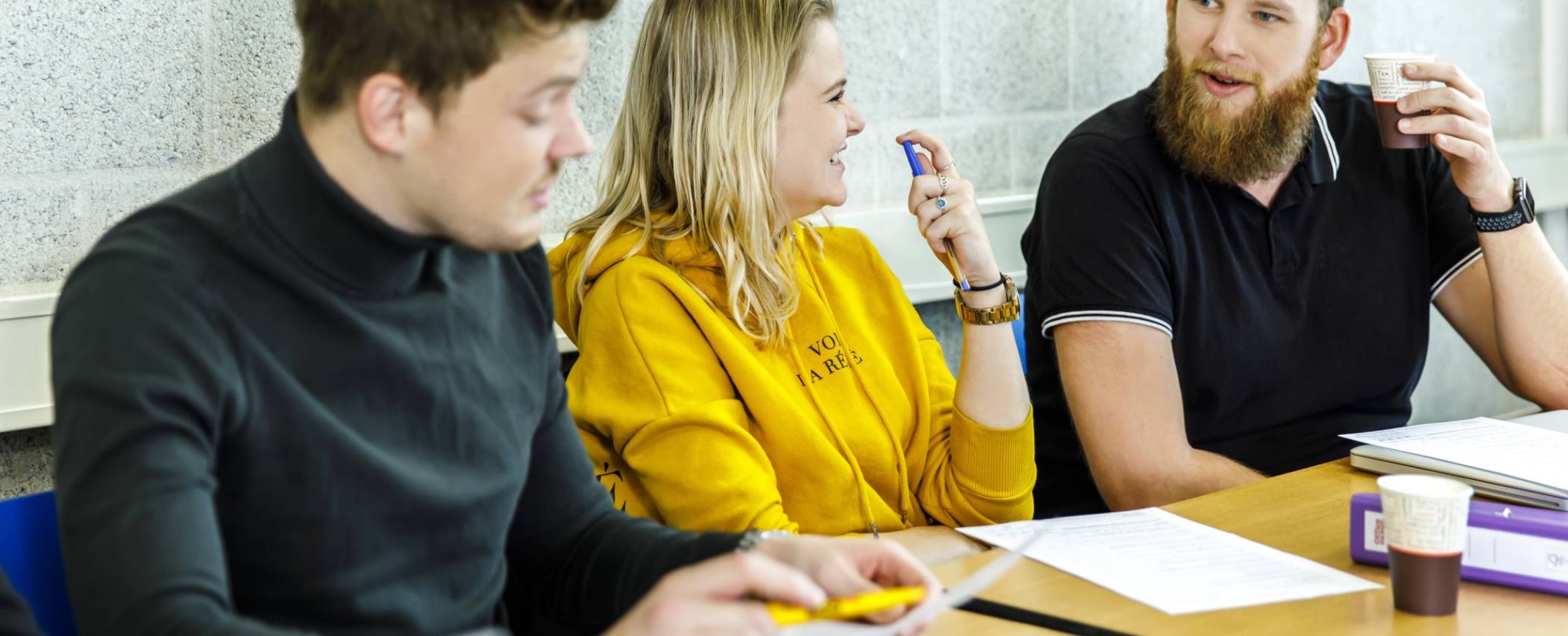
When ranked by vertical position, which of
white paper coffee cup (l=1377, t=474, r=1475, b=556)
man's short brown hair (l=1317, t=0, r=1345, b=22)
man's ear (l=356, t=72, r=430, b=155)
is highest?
man's ear (l=356, t=72, r=430, b=155)

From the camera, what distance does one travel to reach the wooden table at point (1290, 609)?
123cm

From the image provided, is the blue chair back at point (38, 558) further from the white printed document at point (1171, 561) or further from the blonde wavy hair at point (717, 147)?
the white printed document at point (1171, 561)

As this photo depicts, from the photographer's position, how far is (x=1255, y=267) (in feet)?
7.26

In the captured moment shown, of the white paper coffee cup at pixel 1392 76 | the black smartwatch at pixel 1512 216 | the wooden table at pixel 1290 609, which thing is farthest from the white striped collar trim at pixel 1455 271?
the wooden table at pixel 1290 609

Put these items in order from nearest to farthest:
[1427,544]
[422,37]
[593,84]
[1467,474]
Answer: [422,37] → [1427,544] → [1467,474] → [593,84]

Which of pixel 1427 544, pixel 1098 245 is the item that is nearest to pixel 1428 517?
pixel 1427 544

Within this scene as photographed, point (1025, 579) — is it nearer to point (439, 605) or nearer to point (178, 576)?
point (439, 605)

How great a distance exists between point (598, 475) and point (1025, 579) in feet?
2.05

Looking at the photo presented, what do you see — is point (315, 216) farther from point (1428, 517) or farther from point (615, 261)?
point (1428, 517)

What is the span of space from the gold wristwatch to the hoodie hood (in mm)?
348

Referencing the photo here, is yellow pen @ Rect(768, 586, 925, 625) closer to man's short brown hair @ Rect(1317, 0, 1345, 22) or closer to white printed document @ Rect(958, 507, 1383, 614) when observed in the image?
white printed document @ Rect(958, 507, 1383, 614)

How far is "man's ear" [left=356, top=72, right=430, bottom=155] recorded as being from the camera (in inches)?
43.2

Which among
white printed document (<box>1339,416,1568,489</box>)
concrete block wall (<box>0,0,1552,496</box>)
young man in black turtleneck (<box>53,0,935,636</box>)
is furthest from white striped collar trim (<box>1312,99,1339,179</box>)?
young man in black turtleneck (<box>53,0,935,636</box>)

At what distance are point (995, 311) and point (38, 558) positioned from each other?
119 centimetres
